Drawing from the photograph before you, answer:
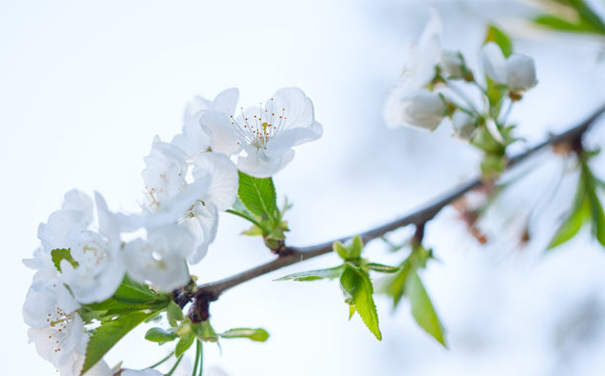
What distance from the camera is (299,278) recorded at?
88 cm

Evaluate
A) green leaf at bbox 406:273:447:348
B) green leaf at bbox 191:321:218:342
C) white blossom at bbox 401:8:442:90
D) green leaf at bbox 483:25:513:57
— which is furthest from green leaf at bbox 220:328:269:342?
green leaf at bbox 483:25:513:57

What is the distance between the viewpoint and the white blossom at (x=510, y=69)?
3.74 ft

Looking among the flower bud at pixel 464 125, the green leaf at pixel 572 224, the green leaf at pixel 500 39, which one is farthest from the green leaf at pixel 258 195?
the green leaf at pixel 572 224

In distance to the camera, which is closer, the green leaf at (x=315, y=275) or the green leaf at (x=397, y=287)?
the green leaf at (x=315, y=275)

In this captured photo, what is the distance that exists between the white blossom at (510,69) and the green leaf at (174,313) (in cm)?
70

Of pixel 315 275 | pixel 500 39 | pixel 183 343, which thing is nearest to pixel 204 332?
pixel 183 343

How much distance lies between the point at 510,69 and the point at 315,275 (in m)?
0.56

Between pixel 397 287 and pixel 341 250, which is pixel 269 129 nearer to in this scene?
pixel 341 250

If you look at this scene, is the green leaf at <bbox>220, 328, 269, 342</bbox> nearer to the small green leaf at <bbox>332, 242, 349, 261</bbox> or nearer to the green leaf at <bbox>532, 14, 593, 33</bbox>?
the small green leaf at <bbox>332, 242, 349, 261</bbox>

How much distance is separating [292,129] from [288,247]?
19 cm

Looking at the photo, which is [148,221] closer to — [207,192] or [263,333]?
[207,192]

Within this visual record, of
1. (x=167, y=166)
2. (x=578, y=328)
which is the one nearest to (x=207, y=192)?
(x=167, y=166)

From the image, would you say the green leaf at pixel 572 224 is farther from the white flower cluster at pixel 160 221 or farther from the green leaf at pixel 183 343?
the green leaf at pixel 183 343

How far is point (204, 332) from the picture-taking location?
0.86 metres
